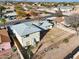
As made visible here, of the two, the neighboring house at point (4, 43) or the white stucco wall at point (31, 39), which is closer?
the neighboring house at point (4, 43)

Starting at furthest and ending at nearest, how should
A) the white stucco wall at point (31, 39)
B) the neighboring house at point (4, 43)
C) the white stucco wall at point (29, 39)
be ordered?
the white stucco wall at point (31, 39), the white stucco wall at point (29, 39), the neighboring house at point (4, 43)

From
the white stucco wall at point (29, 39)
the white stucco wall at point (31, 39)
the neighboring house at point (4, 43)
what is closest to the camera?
the neighboring house at point (4, 43)

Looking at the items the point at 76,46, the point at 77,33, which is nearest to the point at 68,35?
the point at 77,33

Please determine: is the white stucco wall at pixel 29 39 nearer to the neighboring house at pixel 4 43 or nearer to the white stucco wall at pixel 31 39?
the white stucco wall at pixel 31 39

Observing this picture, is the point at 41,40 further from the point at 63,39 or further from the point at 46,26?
the point at 46,26

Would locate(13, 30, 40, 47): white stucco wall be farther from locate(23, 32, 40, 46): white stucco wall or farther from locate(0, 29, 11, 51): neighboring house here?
locate(0, 29, 11, 51): neighboring house

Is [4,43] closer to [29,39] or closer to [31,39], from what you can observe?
[29,39]

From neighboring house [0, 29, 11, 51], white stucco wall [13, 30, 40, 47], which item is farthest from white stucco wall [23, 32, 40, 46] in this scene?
neighboring house [0, 29, 11, 51]

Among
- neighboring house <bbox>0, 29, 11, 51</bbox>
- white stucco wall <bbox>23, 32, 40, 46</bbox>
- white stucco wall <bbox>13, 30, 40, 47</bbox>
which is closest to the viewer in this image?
neighboring house <bbox>0, 29, 11, 51</bbox>

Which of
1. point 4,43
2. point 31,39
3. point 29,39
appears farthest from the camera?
point 31,39

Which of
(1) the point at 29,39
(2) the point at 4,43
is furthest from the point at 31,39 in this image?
(2) the point at 4,43

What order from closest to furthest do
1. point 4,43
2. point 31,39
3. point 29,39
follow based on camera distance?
point 4,43 < point 29,39 < point 31,39

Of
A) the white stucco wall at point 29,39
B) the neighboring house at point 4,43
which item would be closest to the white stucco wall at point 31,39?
the white stucco wall at point 29,39
